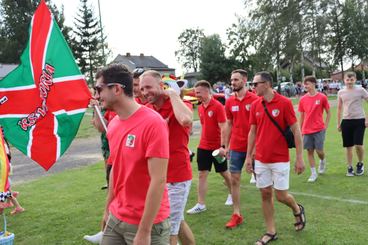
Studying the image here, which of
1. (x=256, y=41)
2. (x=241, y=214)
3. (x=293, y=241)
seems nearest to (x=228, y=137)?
(x=241, y=214)

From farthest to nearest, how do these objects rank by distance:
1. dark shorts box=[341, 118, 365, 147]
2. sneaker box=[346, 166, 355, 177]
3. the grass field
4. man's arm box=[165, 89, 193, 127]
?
dark shorts box=[341, 118, 365, 147] < sneaker box=[346, 166, 355, 177] < the grass field < man's arm box=[165, 89, 193, 127]

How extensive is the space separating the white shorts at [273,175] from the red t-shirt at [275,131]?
0.20ft

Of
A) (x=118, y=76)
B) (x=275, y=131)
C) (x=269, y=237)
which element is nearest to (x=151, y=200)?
(x=118, y=76)

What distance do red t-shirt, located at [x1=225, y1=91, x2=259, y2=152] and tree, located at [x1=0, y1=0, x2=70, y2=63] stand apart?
173 ft

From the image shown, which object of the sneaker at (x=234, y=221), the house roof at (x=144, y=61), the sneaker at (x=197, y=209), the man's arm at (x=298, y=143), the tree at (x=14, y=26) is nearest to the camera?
the man's arm at (x=298, y=143)

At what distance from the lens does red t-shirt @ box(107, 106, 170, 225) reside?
108 inches

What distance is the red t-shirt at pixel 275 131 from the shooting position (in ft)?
16.7

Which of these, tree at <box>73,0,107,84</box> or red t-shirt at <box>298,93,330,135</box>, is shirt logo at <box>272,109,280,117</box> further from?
tree at <box>73,0,107,84</box>

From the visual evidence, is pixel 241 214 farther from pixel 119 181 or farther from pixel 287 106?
pixel 119 181

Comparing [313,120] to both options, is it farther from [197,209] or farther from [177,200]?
[177,200]

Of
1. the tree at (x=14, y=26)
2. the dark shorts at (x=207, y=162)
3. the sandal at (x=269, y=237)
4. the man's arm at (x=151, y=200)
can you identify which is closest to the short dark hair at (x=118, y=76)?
the man's arm at (x=151, y=200)

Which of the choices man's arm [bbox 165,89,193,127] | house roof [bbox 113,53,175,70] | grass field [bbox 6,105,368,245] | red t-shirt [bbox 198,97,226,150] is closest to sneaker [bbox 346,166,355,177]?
grass field [bbox 6,105,368,245]

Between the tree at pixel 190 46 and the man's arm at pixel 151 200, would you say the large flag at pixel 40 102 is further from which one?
the tree at pixel 190 46

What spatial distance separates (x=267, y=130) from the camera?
5.18 meters
